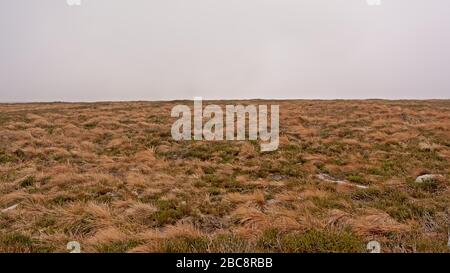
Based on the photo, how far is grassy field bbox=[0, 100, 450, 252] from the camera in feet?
17.5

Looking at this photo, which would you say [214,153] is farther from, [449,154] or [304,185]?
[449,154]

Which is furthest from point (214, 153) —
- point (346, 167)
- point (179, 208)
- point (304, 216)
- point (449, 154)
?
point (449, 154)

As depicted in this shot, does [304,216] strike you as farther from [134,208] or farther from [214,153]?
[214,153]

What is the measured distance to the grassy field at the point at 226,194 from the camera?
5.34 metres

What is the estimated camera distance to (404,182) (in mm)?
8609

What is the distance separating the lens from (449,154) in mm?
11578

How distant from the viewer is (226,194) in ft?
26.9

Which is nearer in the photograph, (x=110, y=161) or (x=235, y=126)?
(x=110, y=161)

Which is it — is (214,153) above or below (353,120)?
below

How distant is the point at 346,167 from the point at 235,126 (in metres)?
9.60
